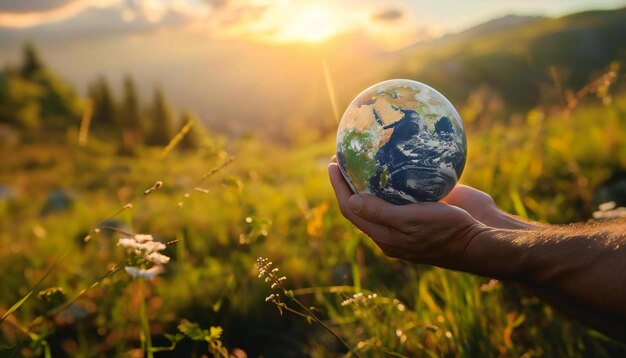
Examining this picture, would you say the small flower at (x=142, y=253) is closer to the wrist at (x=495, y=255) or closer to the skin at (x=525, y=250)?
the skin at (x=525, y=250)

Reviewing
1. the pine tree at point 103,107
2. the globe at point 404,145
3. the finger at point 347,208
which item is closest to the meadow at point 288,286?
the finger at point 347,208

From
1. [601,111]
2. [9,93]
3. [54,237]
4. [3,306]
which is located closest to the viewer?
[3,306]

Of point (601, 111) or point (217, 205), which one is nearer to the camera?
point (217, 205)

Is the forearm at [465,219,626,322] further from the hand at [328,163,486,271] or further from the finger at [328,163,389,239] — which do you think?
the finger at [328,163,389,239]

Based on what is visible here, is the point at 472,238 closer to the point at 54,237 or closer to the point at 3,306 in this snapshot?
the point at 3,306

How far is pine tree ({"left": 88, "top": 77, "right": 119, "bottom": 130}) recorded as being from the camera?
43688mm

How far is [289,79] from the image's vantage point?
Answer: 6280 inches

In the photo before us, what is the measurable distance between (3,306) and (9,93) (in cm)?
4573

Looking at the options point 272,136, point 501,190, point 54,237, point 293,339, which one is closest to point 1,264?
point 54,237

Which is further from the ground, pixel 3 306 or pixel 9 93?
pixel 9 93

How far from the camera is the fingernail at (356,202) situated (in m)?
2.10

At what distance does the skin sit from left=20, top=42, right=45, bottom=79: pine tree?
54823 millimetres

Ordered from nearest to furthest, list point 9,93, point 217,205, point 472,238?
point 472,238 < point 217,205 < point 9,93

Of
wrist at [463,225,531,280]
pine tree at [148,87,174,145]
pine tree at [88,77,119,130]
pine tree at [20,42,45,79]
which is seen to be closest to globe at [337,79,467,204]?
wrist at [463,225,531,280]
